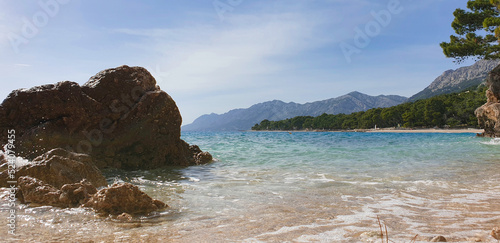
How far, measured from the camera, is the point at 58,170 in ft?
17.7

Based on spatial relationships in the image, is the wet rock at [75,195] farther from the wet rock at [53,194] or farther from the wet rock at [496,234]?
the wet rock at [496,234]

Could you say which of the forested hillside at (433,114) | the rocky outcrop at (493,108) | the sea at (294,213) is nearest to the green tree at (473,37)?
the rocky outcrop at (493,108)

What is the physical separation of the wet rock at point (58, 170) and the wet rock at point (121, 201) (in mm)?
1441

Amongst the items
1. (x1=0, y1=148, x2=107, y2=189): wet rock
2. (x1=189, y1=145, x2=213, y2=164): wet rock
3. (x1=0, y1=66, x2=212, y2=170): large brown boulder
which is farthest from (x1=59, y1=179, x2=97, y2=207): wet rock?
(x1=189, y1=145, x2=213, y2=164): wet rock

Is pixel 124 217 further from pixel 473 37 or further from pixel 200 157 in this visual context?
pixel 473 37

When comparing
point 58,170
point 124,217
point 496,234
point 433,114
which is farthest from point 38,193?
point 433,114

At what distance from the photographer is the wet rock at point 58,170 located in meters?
5.25

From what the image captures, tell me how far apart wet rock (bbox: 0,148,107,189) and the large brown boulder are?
8.16ft

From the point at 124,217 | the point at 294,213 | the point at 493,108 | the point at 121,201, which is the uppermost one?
the point at 493,108

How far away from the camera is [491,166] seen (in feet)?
29.8

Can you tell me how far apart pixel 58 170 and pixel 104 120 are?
3.80 m

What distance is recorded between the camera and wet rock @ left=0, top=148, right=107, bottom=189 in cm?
525

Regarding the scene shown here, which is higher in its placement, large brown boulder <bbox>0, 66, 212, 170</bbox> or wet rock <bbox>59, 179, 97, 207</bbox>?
large brown boulder <bbox>0, 66, 212, 170</bbox>

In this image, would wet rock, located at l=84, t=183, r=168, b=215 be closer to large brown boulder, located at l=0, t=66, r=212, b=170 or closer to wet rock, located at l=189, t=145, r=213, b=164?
large brown boulder, located at l=0, t=66, r=212, b=170
